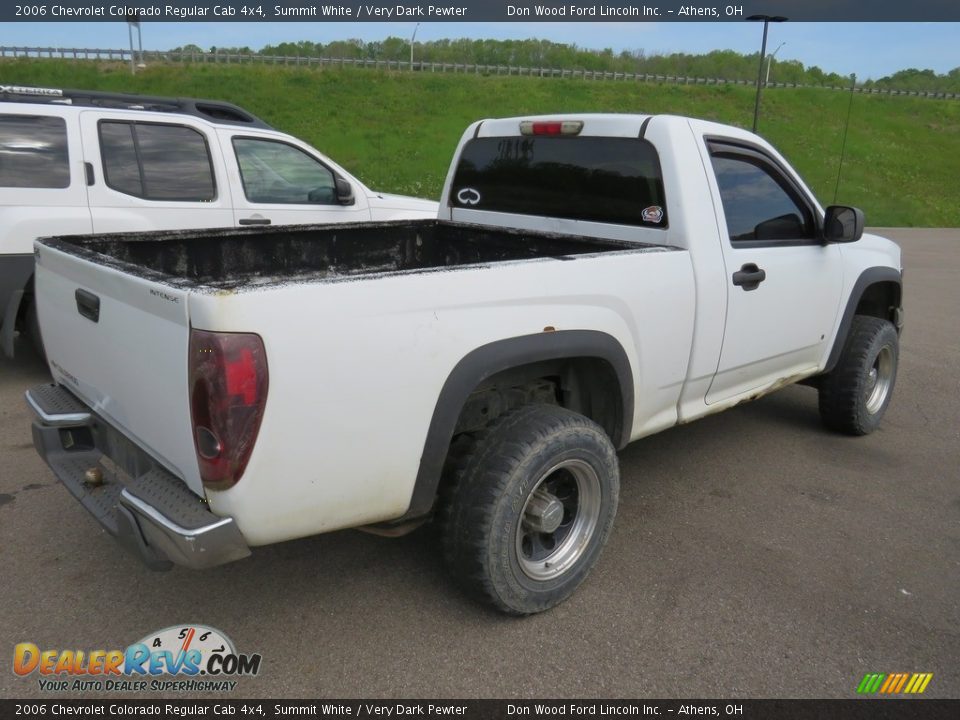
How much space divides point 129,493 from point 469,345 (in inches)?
44.9

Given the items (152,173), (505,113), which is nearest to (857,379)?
(152,173)

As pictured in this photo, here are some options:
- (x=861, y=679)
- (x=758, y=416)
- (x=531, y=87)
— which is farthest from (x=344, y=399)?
(x=531, y=87)

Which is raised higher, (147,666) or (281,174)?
(281,174)

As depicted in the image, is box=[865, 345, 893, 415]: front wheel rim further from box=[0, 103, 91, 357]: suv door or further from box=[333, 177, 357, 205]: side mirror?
box=[0, 103, 91, 357]: suv door

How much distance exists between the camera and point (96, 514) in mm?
2516

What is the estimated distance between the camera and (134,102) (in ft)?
23.1

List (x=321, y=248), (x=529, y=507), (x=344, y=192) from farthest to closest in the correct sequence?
1. (x=344, y=192)
2. (x=321, y=248)
3. (x=529, y=507)

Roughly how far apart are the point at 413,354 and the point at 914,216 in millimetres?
25429

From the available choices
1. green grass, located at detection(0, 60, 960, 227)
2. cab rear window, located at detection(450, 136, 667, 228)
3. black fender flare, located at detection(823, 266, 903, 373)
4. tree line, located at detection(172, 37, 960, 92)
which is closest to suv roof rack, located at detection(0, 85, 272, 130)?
cab rear window, located at detection(450, 136, 667, 228)

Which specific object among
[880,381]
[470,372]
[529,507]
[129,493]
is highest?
[470,372]

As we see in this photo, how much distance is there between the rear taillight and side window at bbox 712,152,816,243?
2.47m

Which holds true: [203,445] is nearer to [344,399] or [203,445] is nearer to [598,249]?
[344,399]

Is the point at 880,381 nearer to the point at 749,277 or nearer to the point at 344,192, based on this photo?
the point at 749,277
